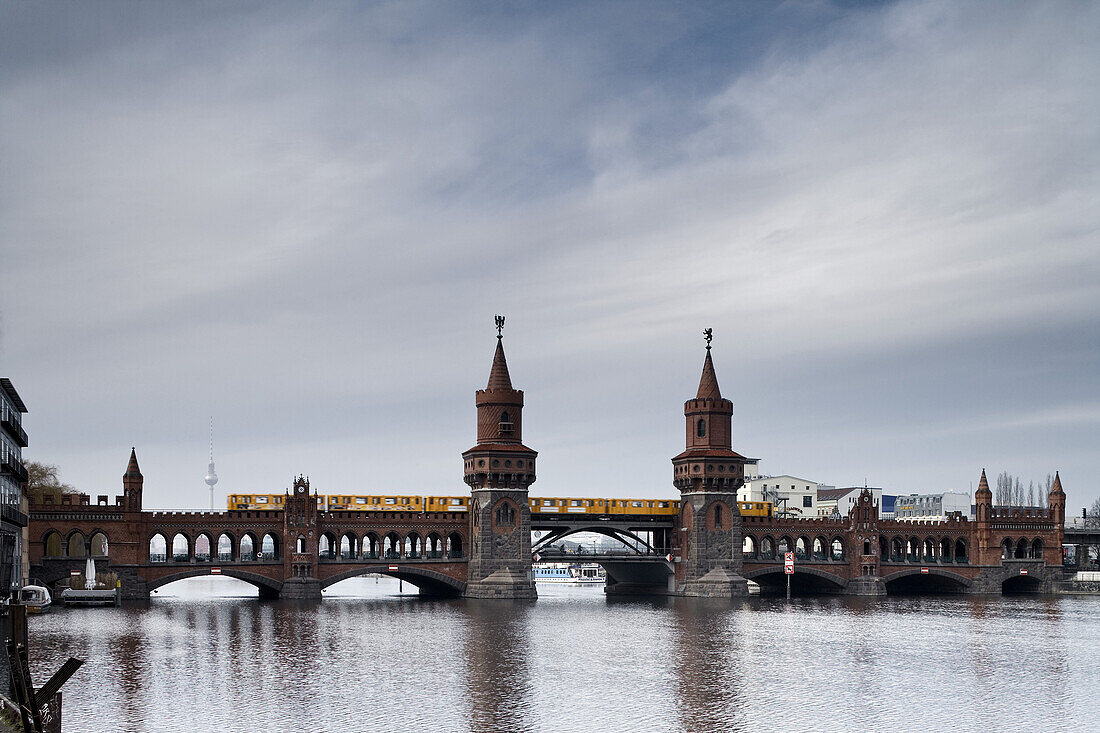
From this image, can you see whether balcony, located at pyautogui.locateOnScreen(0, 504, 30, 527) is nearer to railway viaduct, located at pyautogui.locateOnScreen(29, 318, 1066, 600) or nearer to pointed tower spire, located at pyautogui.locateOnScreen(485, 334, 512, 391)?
railway viaduct, located at pyautogui.locateOnScreen(29, 318, 1066, 600)

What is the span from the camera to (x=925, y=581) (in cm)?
14925

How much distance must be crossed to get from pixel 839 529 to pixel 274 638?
8056cm

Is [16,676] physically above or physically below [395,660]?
above

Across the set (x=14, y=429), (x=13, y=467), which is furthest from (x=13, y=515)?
(x=14, y=429)

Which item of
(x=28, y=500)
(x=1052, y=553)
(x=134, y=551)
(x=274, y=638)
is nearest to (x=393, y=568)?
(x=134, y=551)

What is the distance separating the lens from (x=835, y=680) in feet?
198

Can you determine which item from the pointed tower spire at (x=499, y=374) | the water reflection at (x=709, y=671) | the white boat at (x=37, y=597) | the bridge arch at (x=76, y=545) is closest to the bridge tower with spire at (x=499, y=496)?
the pointed tower spire at (x=499, y=374)

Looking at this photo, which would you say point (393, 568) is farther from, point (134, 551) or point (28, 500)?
point (28, 500)

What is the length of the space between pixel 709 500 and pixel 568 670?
68128 millimetres

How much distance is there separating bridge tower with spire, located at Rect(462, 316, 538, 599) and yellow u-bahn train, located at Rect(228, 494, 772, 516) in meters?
3.70

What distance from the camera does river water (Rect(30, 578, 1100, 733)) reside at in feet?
160

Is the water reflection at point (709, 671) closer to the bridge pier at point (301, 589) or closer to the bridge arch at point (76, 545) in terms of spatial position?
the bridge pier at point (301, 589)

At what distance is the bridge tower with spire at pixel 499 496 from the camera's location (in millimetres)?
122688

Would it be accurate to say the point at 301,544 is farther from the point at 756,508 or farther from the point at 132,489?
the point at 756,508
